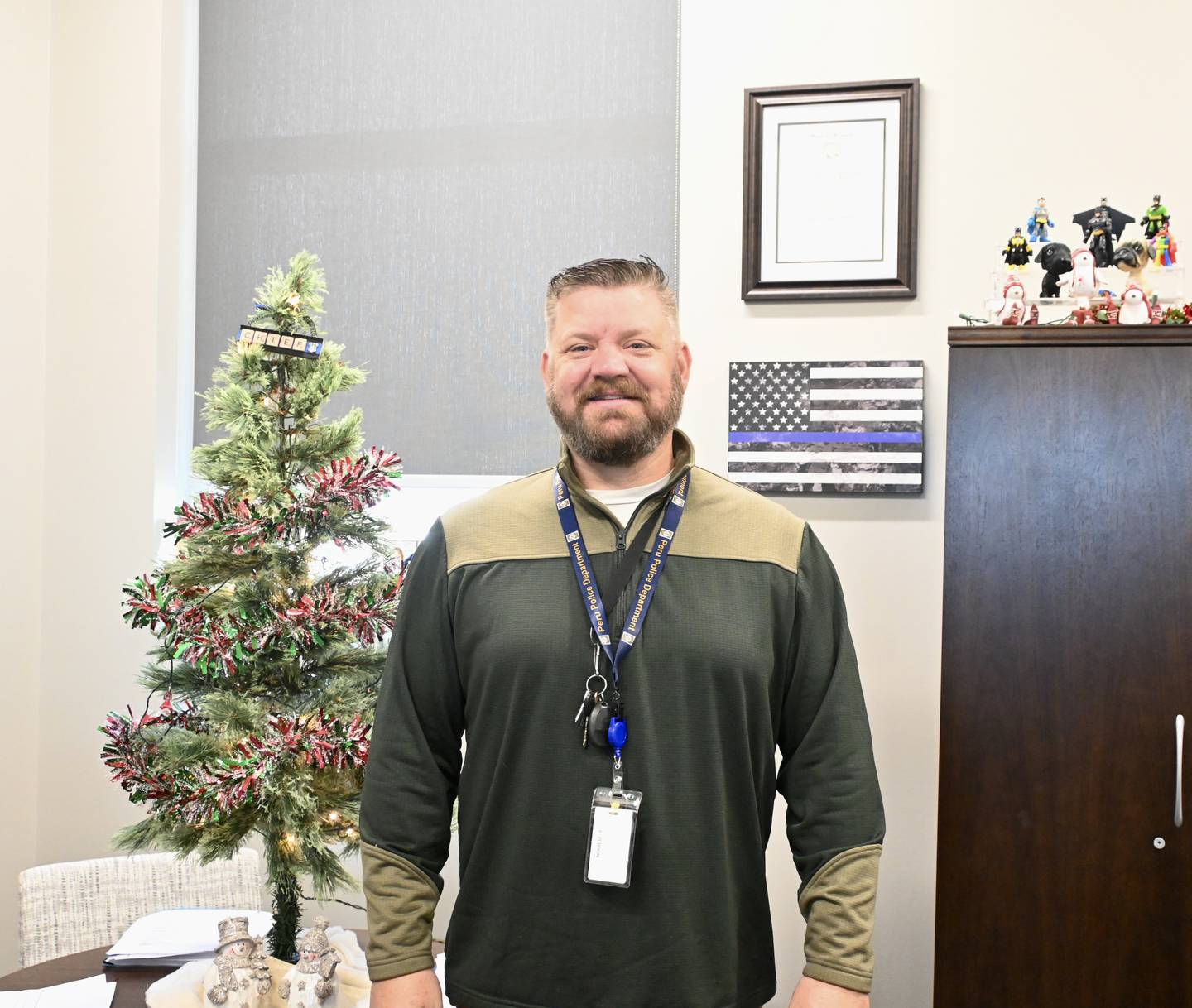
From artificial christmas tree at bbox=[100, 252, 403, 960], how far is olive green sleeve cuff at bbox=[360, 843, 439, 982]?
29cm

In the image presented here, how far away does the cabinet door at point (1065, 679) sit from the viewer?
→ 196cm

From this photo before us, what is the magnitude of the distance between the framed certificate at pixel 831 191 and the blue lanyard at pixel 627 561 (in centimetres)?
A: 110

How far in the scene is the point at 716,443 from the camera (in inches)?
108

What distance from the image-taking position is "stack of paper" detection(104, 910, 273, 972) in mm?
2037

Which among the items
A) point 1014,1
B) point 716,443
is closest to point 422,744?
point 716,443

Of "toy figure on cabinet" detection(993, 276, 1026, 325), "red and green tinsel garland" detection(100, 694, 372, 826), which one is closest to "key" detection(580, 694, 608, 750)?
"red and green tinsel garland" detection(100, 694, 372, 826)

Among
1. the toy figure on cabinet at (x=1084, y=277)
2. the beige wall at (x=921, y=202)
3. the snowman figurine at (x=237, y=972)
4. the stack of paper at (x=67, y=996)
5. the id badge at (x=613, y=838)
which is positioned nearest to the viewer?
the id badge at (x=613, y=838)

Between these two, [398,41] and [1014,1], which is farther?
[398,41]

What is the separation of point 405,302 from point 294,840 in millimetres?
1646

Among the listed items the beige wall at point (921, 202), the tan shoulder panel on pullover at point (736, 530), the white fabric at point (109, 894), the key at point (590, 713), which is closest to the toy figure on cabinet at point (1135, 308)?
the beige wall at point (921, 202)

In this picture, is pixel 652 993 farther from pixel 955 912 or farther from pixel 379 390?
pixel 379 390

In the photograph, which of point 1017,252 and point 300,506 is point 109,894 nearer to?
point 300,506

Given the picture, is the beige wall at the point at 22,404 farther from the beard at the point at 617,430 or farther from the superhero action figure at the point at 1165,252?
the superhero action figure at the point at 1165,252

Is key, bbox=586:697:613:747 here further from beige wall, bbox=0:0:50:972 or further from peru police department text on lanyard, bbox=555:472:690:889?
beige wall, bbox=0:0:50:972
